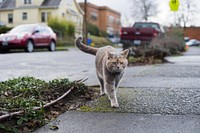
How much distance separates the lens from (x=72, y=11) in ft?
181

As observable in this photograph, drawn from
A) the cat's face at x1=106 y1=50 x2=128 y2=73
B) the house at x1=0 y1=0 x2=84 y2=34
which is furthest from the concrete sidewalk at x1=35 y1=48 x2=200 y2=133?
the house at x1=0 y1=0 x2=84 y2=34

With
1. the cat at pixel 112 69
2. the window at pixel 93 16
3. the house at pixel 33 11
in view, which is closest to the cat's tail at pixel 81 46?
the cat at pixel 112 69

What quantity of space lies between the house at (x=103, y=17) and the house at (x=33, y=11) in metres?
17.7

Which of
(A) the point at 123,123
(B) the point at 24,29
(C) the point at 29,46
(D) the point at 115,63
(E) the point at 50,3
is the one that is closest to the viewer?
(A) the point at 123,123

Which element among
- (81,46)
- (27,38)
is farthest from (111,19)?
(81,46)

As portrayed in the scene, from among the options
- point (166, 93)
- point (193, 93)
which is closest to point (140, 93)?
point (166, 93)

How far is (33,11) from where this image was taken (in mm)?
50344

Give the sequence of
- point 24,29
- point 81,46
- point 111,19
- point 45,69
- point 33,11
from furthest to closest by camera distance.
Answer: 1. point 111,19
2. point 33,11
3. point 24,29
4. point 45,69
5. point 81,46

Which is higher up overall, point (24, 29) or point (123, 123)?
point (24, 29)

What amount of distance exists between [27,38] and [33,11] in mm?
33710

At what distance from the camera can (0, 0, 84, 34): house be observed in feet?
164

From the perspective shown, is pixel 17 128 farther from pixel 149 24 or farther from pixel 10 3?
pixel 10 3

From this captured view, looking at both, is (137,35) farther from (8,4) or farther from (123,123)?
(8,4)

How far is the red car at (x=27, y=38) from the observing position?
17.4 meters
